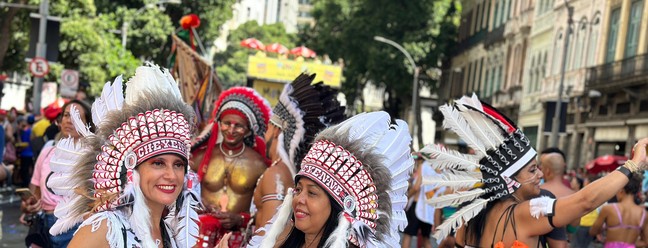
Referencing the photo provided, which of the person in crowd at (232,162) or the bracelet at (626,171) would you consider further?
the person in crowd at (232,162)

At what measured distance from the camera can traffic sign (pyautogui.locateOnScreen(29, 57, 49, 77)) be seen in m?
19.4

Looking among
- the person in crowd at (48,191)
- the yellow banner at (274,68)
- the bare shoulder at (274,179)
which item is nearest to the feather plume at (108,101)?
the bare shoulder at (274,179)

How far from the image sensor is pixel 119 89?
167 inches

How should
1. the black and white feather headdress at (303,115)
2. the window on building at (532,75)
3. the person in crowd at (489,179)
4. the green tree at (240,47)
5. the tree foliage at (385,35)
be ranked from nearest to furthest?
the person in crowd at (489,179) → the black and white feather headdress at (303,115) → the window on building at (532,75) → the tree foliage at (385,35) → the green tree at (240,47)

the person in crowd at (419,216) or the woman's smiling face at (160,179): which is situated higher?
the woman's smiling face at (160,179)

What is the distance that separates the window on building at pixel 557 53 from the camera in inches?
1353

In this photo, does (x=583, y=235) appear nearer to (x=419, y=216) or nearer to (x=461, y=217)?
(x=419, y=216)

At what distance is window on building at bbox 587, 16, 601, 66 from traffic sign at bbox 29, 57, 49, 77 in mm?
18147

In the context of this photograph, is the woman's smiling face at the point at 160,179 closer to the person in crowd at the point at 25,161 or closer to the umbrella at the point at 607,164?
the person in crowd at the point at 25,161

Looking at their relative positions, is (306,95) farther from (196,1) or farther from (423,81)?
(423,81)

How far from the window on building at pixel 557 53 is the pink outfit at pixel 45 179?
28866 millimetres

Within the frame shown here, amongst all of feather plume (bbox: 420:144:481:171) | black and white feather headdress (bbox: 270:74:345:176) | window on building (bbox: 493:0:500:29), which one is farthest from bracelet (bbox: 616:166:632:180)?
window on building (bbox: 493:0:500:29)

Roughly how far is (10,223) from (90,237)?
9857mm

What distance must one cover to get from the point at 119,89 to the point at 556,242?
2694mm
